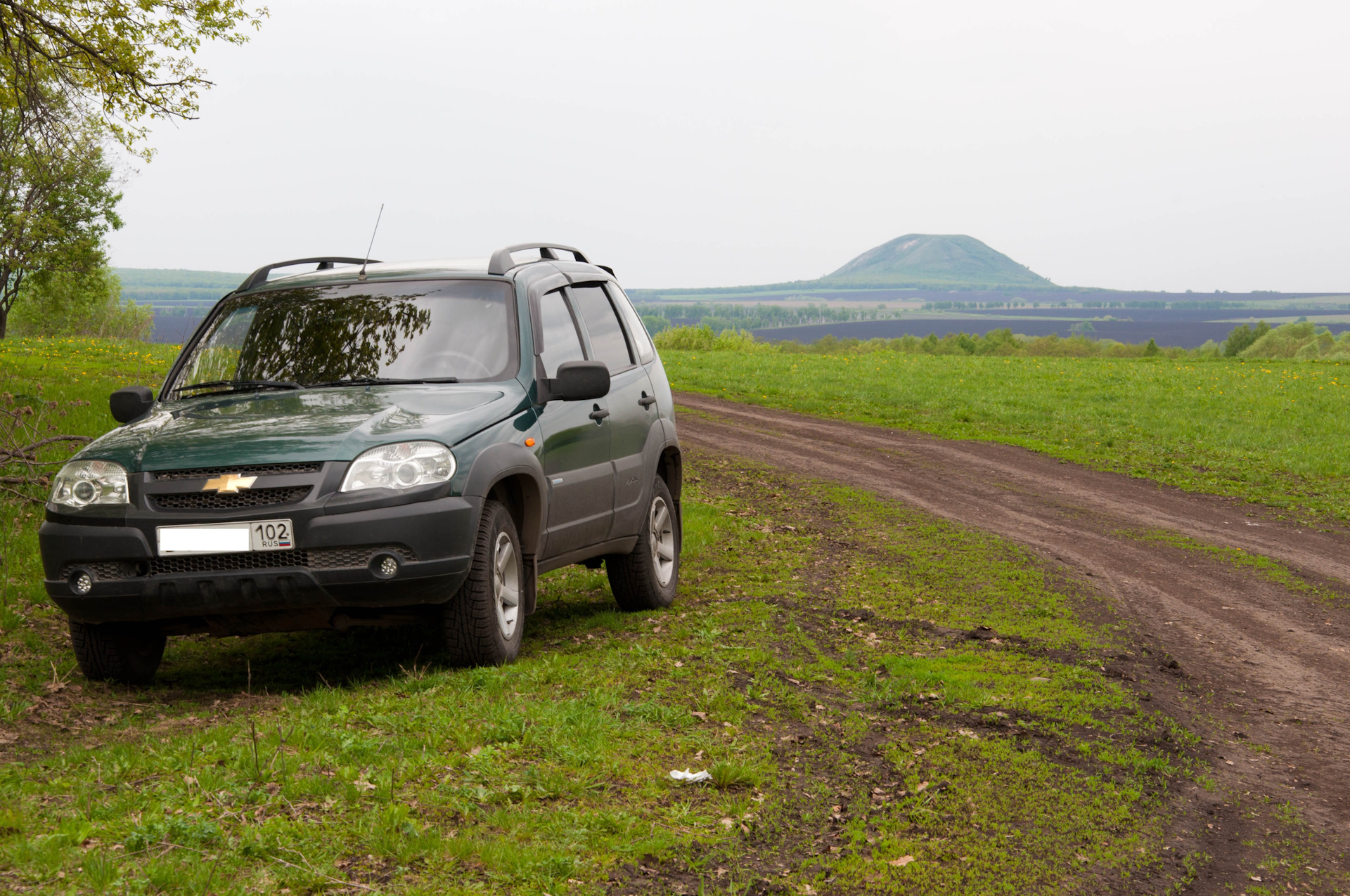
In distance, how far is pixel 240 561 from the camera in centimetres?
523

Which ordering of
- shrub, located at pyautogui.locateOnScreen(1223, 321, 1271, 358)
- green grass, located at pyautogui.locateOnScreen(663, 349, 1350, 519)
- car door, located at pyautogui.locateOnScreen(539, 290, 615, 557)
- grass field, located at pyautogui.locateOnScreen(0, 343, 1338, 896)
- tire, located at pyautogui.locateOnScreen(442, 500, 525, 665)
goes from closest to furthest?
grass field, located at pyautogui.locateOnScreen(0, 343, 1338, 896) → tire, located at pyautogui.locateOnScreen(442, 500, 525, 665) → car door, located at pyautogui.locateOnScreen(539, 290, 615, 557) → green grass, located at pyautogui.locateOnScreen(663, 349, 1350, 519) → shrub, located at pyautogui.locateOnScreen(1223, 321, 1271, 358)

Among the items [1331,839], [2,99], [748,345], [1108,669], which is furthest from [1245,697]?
[748,345]

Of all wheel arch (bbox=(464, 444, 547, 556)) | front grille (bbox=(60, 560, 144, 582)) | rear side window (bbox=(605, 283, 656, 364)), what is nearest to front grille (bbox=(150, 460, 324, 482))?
front grille (bbox=(60, 560, 144, 582))

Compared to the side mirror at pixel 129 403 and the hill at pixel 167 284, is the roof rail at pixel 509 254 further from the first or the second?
the hill at pixel 167 284

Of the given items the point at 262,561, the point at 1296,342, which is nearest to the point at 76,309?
the point at 1296,342

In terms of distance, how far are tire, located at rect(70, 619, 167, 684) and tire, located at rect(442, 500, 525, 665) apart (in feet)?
4.82

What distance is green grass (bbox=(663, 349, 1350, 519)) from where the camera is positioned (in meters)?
16.5

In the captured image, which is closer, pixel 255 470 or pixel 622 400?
pixel 255 470

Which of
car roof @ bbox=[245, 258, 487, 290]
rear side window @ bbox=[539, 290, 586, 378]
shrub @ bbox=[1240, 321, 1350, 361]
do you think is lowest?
shrub @ bbox=[1240, 321, 1350, 361]

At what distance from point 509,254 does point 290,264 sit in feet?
5.00

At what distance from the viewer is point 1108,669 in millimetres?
6582

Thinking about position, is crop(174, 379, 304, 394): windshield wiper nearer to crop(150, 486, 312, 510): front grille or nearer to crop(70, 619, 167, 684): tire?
crop(150, 486, 312, 510): front grille

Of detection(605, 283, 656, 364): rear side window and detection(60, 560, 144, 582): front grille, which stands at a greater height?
detection(605, 283, 656, 364): rear side window

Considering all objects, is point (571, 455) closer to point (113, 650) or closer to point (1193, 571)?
point (113, 650)
